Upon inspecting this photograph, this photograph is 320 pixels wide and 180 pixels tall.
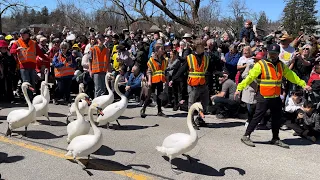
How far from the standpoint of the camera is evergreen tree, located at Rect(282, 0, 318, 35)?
1590 inches

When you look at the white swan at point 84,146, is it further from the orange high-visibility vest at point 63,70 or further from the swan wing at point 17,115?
the orange high-visibility vest at point 63,70

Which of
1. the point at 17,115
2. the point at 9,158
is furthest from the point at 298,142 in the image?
the point at 17,115

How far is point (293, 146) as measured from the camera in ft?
22.5

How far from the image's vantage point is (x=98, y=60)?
9266 mm

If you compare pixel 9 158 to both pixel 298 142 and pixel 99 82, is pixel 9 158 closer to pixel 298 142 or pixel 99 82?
pixel 99 82

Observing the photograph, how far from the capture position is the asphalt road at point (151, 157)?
17.6ft

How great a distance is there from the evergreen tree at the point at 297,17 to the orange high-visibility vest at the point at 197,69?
3469cm

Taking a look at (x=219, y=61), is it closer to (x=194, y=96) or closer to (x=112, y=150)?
(x=194, y=96)

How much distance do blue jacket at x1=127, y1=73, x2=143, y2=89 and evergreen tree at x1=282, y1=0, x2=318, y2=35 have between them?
32911 millimetres

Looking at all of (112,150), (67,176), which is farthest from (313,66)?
(67,176)

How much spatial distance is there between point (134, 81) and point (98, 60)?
6.29 feet

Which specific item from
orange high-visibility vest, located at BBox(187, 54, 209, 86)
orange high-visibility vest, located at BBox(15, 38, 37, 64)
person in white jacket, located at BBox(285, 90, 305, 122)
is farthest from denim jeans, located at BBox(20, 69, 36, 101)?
person in white jacket, located at BBox(285, 90, 305, 122)

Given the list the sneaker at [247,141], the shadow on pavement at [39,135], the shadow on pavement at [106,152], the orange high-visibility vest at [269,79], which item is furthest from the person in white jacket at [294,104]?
the shadow on pavement at [39,135]

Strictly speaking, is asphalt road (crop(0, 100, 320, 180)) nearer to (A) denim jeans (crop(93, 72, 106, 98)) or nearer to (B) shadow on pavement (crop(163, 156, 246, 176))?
(B) shadow on pavement (crop(163, 156, 246, 176))
